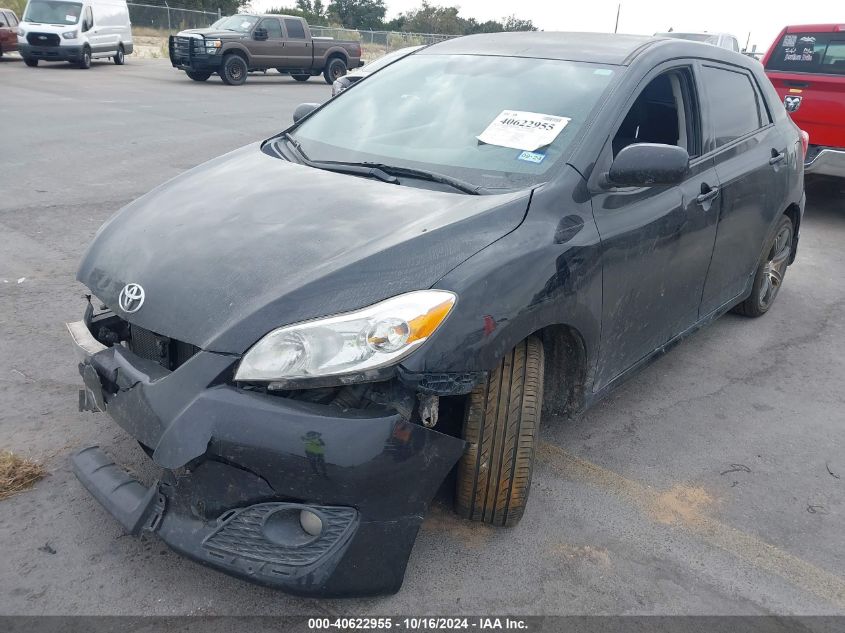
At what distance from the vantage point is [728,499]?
3.17 meters

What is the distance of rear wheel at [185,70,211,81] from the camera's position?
20.4m

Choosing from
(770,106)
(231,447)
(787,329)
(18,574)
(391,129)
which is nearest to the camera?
(231,447)

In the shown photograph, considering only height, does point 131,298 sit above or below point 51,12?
below

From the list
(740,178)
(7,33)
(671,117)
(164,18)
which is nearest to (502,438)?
(671,117)

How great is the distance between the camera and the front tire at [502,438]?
8.39 ft

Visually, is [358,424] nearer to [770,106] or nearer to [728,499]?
[728,499]

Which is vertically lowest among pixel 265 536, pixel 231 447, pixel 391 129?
pixel 265 536

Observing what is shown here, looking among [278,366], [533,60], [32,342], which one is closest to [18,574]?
[278,366]

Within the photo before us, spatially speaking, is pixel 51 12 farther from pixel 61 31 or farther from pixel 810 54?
pixel 810 54

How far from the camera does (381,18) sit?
230 ft

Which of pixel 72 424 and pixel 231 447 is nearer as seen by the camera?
pixel 231 447

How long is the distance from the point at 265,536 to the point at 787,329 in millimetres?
4172

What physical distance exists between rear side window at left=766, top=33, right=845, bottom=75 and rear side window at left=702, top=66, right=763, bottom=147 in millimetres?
4388

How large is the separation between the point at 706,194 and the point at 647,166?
91 centimetres
